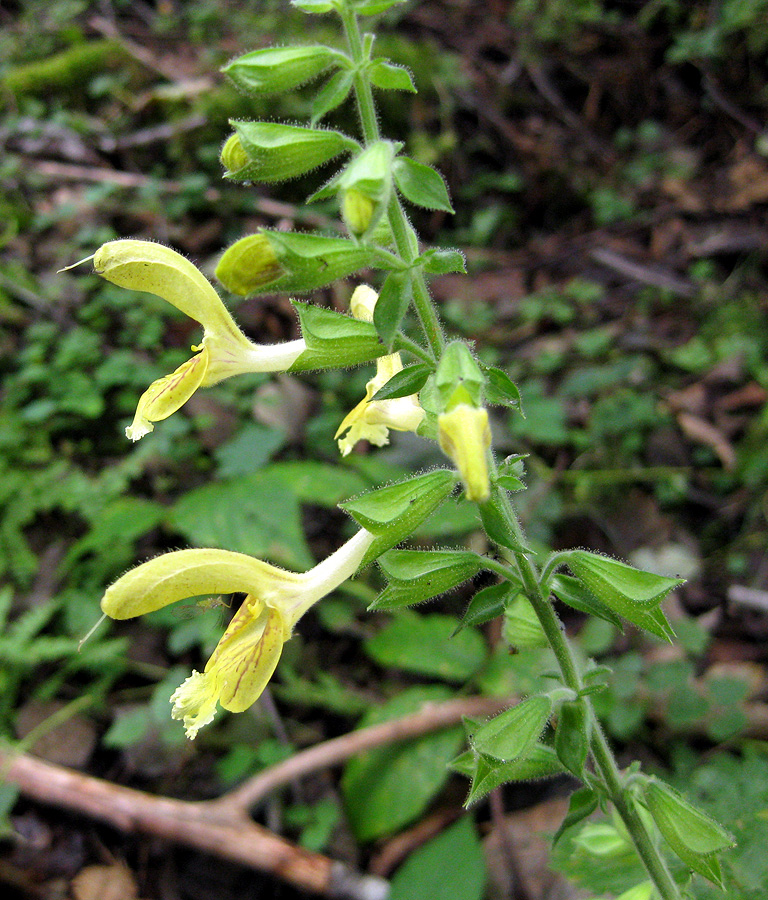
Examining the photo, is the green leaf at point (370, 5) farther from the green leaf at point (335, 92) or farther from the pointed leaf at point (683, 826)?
the pointed leaf at point (683, 826)

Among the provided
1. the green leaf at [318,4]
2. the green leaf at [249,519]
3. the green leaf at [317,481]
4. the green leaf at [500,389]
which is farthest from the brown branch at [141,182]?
the green leaf at [500,389]

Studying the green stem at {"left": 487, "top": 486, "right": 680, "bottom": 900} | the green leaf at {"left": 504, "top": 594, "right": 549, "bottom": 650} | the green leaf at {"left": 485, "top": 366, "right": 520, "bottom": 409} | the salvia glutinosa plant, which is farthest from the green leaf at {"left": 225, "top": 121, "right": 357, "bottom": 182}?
the green leaf at {"left": 504, "top": 594, "right": 549, "bottom": 650}

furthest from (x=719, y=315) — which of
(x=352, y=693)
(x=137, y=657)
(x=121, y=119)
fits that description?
(x=121, y=119)

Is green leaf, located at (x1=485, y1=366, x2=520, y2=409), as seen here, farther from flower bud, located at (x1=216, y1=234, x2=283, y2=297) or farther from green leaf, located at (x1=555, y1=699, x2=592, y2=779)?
green leaf, located at (x1=555, y1=699, x2=592, y2=779)

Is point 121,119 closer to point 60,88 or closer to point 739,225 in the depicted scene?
point 60,88

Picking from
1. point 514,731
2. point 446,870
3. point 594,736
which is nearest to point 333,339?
point 514,731

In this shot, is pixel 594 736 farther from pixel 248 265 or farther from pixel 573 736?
pixel 248 265
